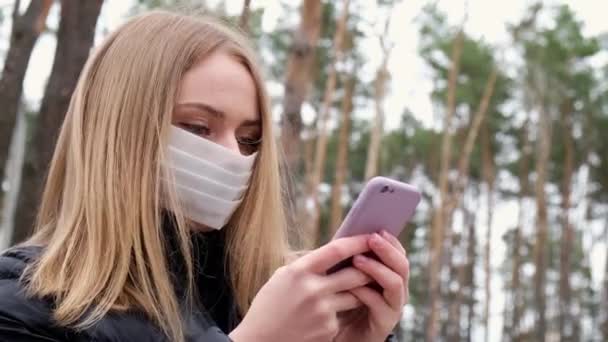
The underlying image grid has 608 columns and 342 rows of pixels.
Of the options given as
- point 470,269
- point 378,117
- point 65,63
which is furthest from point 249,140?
point 470,269

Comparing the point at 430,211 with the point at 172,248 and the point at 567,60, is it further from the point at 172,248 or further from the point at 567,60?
the point at 172,248

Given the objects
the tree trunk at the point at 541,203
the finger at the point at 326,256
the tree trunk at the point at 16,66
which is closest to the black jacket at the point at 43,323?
the finger at the point at 326,256

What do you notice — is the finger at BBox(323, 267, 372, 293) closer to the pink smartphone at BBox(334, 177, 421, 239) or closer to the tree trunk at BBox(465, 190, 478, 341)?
the pink smartphone at BBox(334, 177, 421, 239)

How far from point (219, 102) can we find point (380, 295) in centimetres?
39

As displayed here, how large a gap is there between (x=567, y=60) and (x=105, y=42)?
17.4 m

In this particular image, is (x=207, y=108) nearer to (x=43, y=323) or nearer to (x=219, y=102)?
(x=219, y=102)

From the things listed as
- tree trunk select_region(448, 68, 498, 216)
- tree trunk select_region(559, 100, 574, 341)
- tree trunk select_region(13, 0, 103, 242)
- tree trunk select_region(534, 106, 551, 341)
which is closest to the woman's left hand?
tree trunk select_region(13, 0, 103, 242)

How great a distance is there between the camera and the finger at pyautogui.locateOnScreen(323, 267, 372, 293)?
45.2 inches

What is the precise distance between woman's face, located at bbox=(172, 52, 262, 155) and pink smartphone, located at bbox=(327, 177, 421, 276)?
27cm

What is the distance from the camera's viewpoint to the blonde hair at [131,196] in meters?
1.15

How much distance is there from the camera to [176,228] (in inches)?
50.3

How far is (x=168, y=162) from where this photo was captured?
4.28 ft

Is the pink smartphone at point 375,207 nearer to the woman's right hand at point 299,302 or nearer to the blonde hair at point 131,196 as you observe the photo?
the woman's right hand at point 299,302

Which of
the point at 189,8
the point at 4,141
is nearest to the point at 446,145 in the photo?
the point at 4,141
